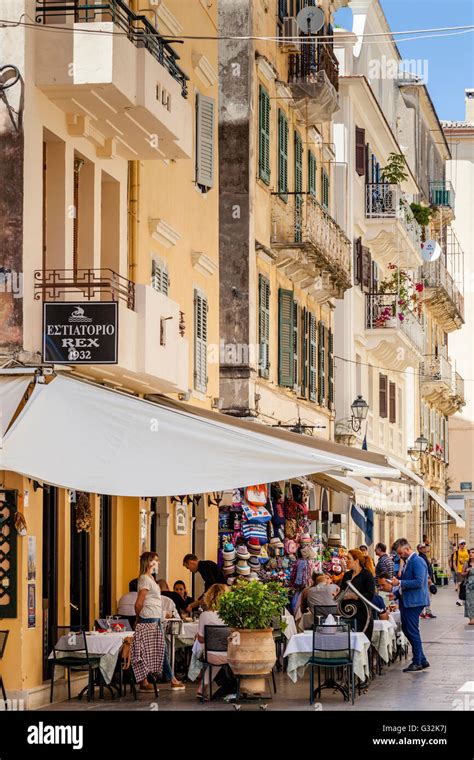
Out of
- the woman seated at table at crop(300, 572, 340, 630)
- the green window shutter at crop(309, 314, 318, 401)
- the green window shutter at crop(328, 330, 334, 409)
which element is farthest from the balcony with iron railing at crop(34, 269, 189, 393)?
the green window shutter at crop(328, 330, 334, 409)

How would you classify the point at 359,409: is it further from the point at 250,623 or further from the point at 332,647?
the point at 250,623

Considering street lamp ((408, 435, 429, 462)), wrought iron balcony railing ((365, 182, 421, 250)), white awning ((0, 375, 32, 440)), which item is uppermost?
wrought iron balcony railing ((365, 182, 421, 250))

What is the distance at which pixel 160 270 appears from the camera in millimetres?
22000

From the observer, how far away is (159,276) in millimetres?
21938

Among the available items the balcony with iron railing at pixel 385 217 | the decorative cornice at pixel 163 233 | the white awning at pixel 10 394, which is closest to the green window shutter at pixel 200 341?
the decorative cornice at pixel 163 233

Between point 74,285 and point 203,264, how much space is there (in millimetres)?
8322

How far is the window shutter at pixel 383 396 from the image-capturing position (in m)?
44.0

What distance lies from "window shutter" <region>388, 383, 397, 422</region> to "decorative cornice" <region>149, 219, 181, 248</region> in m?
24.0

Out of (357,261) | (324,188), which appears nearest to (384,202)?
(357,261)

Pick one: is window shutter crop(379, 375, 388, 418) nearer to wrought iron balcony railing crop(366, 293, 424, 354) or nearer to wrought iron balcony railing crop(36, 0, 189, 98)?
wrought iron balcony railing crop(366, 293, 424, 354)

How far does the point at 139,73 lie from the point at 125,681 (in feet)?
22.9

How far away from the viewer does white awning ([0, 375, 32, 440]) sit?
51.6 feet

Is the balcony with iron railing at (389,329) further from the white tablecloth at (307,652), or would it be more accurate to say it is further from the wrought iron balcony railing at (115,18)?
the white tablecloth at (307,652)

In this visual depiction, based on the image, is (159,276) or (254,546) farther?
(254,546)
